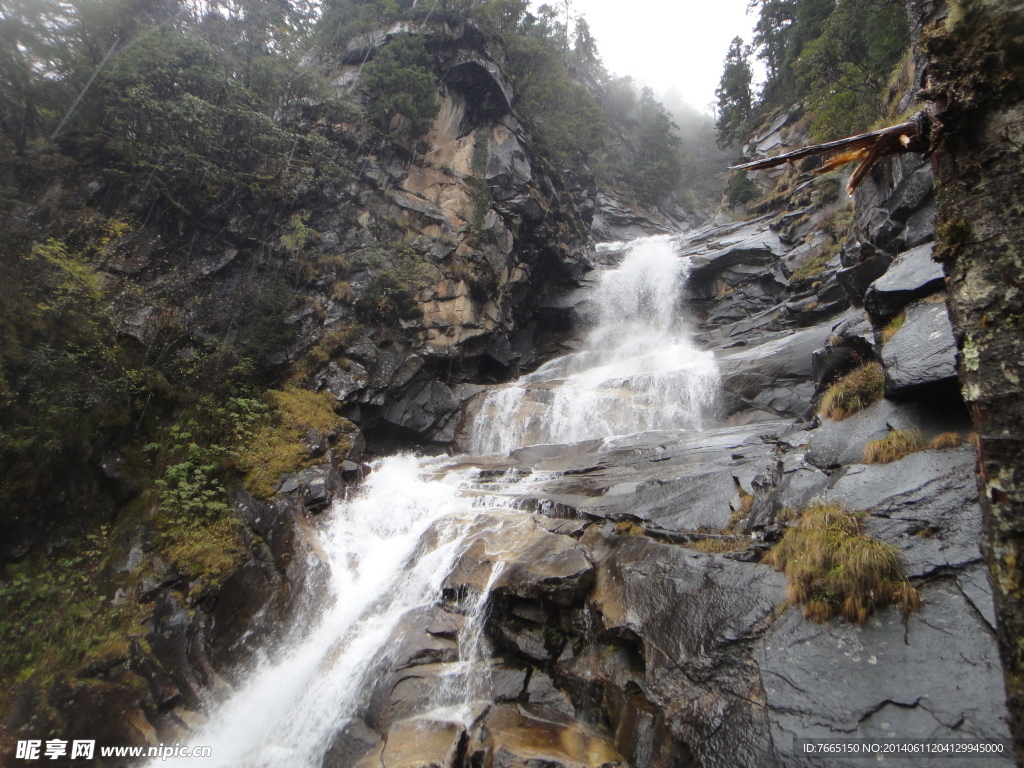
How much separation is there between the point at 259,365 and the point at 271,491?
5.58 m

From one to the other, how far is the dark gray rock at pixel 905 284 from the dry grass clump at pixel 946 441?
321 centimetres

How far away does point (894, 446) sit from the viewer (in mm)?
6383

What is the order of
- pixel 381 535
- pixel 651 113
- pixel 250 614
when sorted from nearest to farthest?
pixel 250 614 → pixel 381 535 → pixel 651 113

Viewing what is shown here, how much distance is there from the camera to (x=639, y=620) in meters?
5.92

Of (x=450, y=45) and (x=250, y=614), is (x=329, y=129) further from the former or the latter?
(x=250, y=614)

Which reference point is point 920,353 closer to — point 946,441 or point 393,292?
point 946,441

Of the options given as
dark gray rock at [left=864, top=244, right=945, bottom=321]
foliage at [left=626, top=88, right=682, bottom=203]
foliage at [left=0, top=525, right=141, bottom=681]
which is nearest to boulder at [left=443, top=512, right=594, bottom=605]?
foliage at [left=0, top=525, right=141, bottom=681]

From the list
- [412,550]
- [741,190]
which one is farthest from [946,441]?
[741,190]

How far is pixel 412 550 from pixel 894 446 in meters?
7.98

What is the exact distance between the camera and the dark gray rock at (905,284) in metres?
8.12

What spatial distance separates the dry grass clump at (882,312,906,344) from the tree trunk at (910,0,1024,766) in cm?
751

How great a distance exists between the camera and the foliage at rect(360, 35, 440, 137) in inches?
856

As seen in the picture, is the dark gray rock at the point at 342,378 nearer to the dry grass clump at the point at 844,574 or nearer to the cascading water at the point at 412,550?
the cascading water at the point at 412,550

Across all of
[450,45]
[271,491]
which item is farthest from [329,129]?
[271,491]
